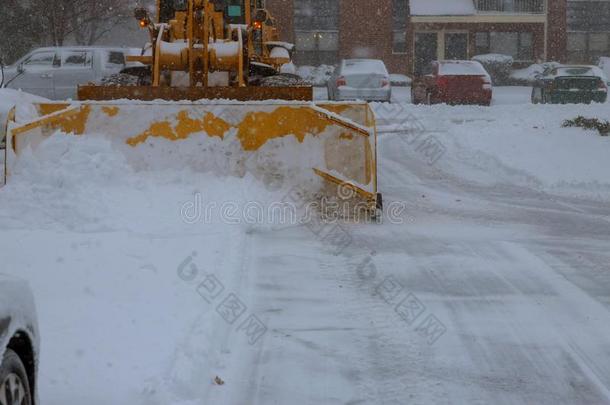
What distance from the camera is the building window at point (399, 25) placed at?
4500 cm

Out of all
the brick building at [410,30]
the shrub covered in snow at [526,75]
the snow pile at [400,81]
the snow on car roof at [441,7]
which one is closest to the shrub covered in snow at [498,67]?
the shrub covered in snow at [526,75]

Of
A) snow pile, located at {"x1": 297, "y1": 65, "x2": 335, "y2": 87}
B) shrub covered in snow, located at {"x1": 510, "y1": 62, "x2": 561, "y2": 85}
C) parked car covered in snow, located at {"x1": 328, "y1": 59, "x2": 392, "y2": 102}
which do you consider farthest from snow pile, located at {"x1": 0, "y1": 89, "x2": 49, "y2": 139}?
shrub covered in snow, located at {"x1": 510, "y1": 62, "x2": 561, "y2": 85}

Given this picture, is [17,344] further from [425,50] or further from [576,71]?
[425,50]

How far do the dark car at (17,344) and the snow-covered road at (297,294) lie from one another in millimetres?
691

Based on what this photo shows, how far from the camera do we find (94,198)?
9.48 metres

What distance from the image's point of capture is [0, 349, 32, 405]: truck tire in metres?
3.81

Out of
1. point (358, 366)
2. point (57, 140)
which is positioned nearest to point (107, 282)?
point (358, 366)

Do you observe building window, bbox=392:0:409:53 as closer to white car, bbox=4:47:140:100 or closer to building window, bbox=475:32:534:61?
building window, bbox=475:32:534:61

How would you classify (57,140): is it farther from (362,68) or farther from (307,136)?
(362,68)

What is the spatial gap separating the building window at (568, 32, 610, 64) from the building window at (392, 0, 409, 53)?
10.6m

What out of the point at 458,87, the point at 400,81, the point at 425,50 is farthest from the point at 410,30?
the point at 458,87

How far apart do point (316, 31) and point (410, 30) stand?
4.21m

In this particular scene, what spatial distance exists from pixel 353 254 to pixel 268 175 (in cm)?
225

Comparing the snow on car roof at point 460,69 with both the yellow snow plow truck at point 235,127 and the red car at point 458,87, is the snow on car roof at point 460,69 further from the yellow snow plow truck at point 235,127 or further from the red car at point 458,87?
the yellow snow plow truck at point 235,127
